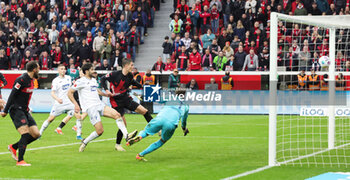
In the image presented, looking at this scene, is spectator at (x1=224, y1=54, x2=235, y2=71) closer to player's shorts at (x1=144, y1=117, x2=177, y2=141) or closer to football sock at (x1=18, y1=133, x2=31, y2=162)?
player's shorts at (x1=144, y1=117, x2=177, y2=141)

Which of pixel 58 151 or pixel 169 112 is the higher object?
pixel 169 112

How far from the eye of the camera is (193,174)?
10359 mm

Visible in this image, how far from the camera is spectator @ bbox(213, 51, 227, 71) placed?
29.4 meters

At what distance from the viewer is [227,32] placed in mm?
30219

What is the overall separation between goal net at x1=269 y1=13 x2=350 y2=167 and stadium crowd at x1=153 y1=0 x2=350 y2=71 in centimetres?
216

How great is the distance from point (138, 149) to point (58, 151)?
192 cm

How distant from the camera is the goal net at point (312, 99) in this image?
1182 centimetres

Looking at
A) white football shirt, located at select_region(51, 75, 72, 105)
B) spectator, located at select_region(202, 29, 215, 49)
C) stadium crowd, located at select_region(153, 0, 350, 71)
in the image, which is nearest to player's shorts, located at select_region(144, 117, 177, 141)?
white football shirt, located at select_region(51, 75, 72, 105)

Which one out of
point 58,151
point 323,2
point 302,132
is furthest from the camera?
point 323,2

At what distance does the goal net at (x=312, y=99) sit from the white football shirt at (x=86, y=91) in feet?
14.3

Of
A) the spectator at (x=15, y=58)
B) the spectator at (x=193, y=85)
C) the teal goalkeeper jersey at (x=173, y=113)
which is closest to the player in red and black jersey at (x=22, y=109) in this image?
the teal goalkeeper jersey at (x=173, y=113)

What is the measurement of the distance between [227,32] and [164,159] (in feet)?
60.8

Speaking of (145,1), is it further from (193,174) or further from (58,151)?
(193,174)

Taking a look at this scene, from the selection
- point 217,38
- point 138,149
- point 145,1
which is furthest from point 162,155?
point 145,1
